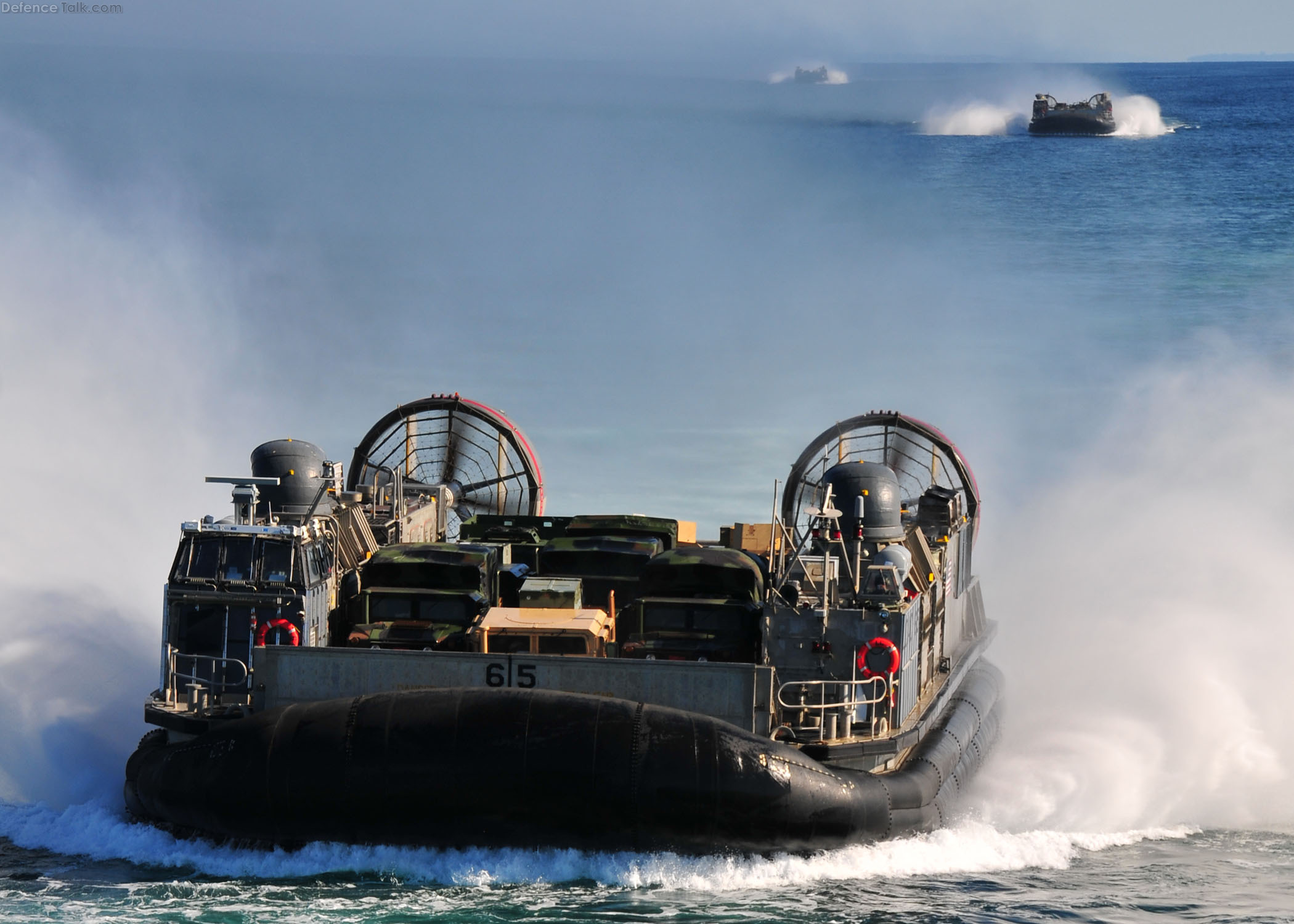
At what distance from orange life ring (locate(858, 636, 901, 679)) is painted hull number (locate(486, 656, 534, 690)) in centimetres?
290

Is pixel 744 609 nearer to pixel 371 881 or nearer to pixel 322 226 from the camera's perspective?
pixel 371 881

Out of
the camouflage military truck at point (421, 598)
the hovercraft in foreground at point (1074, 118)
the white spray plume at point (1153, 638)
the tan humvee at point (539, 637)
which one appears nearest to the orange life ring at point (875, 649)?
the white spray plume at point (1153, 638)

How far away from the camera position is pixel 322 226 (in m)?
53.0

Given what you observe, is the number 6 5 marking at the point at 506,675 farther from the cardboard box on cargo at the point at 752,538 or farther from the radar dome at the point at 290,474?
the cardboard box on cargo at the point at 752,538

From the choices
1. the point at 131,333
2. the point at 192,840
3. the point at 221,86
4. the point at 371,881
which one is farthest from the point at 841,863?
the point at 221,86

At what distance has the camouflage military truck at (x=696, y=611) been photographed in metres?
15.1

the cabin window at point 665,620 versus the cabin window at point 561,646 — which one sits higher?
the cabin window at point 665,620

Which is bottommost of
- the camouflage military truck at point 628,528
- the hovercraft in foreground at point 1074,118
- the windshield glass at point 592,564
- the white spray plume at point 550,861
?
the white spray plume at point 550,861

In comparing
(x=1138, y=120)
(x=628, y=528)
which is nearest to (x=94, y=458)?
(x=628, y=528)

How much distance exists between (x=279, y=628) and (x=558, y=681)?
2.79 meters

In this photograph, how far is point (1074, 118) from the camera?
77.3 meters

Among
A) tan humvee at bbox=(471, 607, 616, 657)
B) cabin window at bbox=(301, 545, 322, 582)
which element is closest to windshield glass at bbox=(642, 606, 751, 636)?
tan humvee at bbox=(471, 607, 616, 657)

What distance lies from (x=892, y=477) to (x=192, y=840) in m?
8.38

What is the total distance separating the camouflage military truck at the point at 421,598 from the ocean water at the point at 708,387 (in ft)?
8.66
